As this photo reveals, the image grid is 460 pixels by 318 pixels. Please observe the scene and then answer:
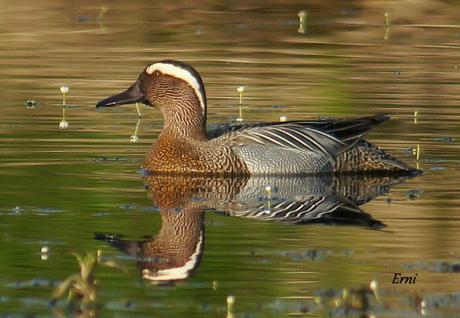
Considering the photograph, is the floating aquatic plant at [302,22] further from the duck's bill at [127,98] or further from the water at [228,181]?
the duck's bill at [127,98]

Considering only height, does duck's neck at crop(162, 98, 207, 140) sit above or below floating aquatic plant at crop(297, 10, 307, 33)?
above

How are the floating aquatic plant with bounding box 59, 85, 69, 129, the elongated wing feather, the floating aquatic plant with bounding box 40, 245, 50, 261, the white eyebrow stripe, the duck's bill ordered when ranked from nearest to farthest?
the floating aquatic plant with bounding box 40, 245, 50, 261 < the elongated wing feather < the white eyebrow stripe < the duck's bill < the floating aquatic plant with bounding box 59, 85, 69, 129

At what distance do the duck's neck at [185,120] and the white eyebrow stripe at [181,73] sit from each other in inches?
2.4

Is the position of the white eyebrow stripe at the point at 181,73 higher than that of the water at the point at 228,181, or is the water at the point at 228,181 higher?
the white eyebrow stripe at the point at 181,73

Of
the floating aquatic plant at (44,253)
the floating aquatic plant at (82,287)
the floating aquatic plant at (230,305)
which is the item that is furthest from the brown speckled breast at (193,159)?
the floating aquatic plant at (230,305)

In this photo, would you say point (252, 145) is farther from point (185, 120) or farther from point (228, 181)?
point (185, 120)

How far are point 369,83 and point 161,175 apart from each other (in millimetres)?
5594

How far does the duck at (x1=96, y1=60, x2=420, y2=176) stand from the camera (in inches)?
501

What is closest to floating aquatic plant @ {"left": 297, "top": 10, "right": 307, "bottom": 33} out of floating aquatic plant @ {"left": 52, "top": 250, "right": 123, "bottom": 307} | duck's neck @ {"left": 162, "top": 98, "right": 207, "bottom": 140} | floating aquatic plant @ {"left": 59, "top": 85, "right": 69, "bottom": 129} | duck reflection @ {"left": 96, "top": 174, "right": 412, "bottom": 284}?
floating aquatic plant @ {"left": 59, "top": 85, "right": 69, "bottom": 129}

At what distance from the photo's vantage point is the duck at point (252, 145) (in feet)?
41.8

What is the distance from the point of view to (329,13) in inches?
1058

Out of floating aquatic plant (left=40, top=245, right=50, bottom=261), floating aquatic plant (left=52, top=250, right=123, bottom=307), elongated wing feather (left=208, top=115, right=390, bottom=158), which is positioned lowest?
elongated wing feather (left=208, top=115, right=390, bottom=158)

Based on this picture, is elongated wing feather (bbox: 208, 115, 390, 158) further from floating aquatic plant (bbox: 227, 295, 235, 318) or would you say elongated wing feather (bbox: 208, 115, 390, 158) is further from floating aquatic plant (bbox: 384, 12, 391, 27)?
floating aquatic plant (bbox: 384, 12, 391, 27)

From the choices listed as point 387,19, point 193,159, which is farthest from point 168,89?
point 387,19
